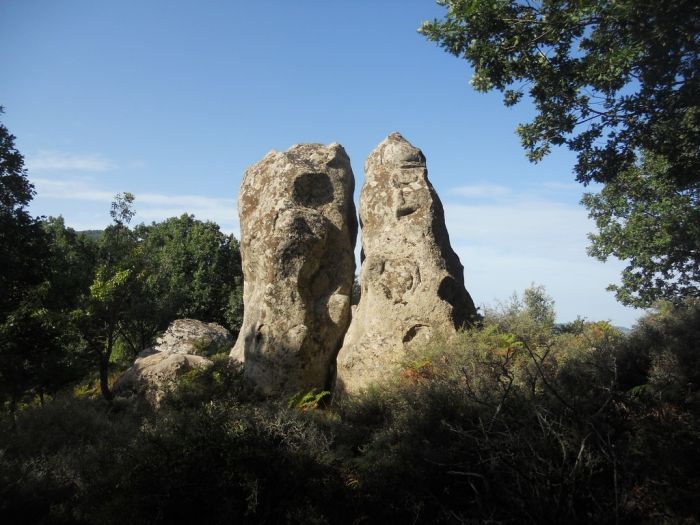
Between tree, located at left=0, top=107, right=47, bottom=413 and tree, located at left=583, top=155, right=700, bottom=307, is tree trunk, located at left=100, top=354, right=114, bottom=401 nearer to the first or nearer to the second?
tree, located at left=0, top=107, right=47, bottom=413

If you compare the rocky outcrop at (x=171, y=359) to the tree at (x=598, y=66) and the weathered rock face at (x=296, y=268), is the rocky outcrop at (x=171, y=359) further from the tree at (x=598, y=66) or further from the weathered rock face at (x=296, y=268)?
the tree at (x=598, y=66)

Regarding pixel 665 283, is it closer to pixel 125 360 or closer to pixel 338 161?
pixel 338 161

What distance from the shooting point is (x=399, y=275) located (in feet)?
38.2

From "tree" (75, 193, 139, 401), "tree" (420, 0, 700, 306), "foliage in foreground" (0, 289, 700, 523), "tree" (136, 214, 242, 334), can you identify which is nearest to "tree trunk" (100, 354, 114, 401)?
"tree" (75, 193, 139, 401)

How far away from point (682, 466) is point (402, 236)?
7902mm

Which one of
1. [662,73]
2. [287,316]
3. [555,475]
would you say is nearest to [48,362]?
[287,316]

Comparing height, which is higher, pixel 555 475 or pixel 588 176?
pixel 588 176

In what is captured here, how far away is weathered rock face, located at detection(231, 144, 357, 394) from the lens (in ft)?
40.0

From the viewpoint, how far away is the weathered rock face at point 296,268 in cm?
1220

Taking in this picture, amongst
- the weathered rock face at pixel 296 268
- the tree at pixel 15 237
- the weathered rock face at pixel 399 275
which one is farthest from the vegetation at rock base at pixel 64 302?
the weathered rock face at pixel 399 275

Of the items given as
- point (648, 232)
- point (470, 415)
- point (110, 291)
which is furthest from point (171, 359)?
point (648, 232)

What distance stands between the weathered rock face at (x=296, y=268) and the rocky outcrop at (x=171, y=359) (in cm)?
164

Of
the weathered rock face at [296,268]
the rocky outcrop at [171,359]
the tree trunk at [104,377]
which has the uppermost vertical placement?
the weathered rock face at [296,268]

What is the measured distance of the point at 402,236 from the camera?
12.1 meters
